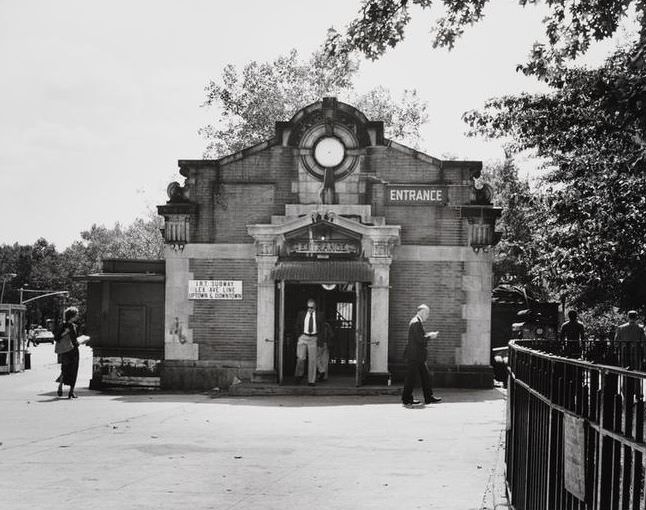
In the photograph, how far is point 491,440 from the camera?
472 inches

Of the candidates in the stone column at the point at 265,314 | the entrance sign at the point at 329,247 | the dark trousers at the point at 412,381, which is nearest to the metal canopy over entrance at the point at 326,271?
the entrance sign at the point at 329,247

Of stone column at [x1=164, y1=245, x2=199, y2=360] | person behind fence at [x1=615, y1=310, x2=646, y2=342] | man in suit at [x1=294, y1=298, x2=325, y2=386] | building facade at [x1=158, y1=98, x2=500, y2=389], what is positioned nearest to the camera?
person behind fence at [x1=615, y1=310, x2=646, y2=342]

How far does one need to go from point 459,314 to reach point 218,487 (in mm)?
13400

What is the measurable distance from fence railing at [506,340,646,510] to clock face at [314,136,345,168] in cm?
1472

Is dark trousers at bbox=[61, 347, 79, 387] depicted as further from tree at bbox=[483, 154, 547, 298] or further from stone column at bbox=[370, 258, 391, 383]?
tree at bbox=[483, 154, 547, 298]

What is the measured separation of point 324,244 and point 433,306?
2762 millimetres

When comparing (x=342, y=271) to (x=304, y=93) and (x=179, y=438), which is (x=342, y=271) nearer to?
(x=179, y=438)

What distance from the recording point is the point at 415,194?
70.7 feet

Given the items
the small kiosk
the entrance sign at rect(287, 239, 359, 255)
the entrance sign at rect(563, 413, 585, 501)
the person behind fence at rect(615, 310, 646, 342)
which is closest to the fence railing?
the entrance sign at rect(563, 413, 585, 501)

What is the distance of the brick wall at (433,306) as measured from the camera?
69.8ft

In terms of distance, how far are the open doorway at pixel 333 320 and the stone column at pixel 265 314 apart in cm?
103

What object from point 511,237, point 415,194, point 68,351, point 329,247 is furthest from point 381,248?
point 511,237

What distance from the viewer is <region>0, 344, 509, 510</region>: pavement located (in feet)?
26.1

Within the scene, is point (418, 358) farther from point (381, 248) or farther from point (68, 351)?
point (68, 351)
